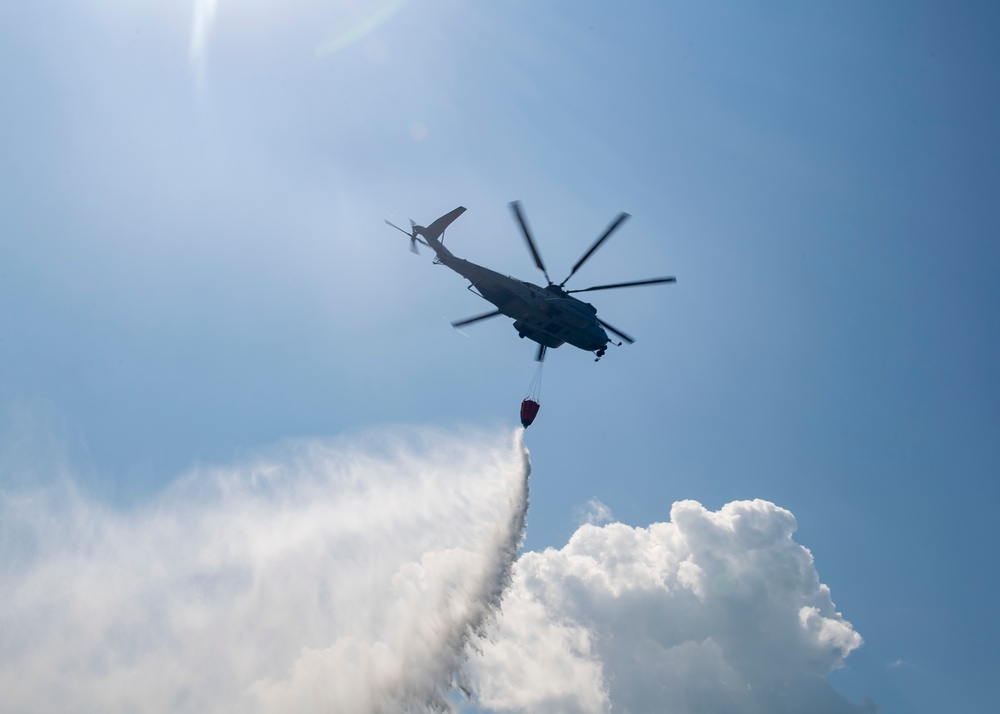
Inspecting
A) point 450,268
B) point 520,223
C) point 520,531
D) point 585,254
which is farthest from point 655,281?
point 520,531

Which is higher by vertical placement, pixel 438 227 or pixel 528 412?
pixel 438 227

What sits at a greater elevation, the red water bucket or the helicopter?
the helicopter

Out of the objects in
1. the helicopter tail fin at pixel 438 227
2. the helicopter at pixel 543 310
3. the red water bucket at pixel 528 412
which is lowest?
the red water bucket at pixel 528 412

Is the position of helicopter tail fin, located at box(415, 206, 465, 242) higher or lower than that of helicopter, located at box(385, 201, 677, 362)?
higher

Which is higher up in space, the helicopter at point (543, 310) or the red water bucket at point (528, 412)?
the helicopter at point (543, 310)

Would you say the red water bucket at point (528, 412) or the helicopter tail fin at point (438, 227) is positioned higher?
the helicopter tail fin at point (438, 227)

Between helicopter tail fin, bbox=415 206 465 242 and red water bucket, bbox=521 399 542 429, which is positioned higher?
helicopter tail fin, bbox=415 206 465 242

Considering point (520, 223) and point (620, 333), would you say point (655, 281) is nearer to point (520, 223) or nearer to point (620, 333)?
point (620, 333)

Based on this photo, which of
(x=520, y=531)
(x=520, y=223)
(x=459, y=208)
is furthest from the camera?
(x=520, y=531)

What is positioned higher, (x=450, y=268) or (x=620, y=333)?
(x=450, y=268)

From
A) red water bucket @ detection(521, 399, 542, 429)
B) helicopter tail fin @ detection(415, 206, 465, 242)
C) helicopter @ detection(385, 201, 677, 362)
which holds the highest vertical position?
helicopter tail fin @ detection(415, 206, 465, 242)

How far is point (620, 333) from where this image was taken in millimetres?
57219

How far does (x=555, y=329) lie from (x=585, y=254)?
6.49 m

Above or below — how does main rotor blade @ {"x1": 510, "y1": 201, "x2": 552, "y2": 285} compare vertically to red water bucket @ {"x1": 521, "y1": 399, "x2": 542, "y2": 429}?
above
